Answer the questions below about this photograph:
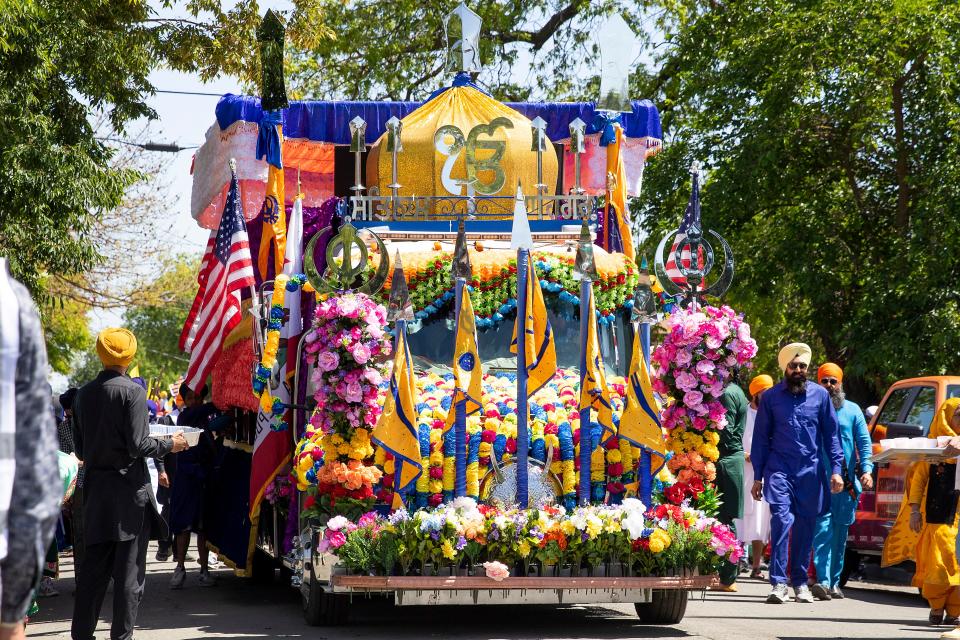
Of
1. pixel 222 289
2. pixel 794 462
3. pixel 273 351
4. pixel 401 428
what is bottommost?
pixel 794 462

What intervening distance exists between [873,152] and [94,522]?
1662 cm

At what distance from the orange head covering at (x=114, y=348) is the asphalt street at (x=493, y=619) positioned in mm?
2302

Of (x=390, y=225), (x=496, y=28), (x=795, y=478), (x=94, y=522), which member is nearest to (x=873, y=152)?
(x=496, y=28)

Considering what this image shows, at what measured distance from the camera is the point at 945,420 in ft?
37.8

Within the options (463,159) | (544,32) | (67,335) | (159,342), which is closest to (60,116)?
(463,159)

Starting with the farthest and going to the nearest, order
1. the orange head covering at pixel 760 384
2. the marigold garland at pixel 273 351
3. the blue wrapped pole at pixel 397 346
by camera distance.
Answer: the orange head covering at pixel 760 384 → the marigold garland at pixel 273 351 → the blue wrapped pole at pixel 397 346

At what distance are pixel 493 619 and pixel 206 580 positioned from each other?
13.7 feet

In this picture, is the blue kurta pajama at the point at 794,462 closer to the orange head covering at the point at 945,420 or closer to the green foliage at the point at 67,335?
the orange head covering at the point at 945,420

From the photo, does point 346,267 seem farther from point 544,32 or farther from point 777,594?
point 544,32

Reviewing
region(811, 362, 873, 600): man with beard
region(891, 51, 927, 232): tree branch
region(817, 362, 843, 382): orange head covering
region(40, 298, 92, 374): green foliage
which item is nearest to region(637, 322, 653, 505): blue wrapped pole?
region(811, 362, 873, 600): man with beard

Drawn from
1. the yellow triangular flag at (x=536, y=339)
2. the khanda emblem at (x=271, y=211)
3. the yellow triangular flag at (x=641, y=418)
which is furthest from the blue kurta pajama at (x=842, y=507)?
Answer: the khanda emblem at (x=271, y=211)

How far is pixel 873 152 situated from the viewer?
74.2ft

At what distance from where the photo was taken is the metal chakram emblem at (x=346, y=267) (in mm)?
10305

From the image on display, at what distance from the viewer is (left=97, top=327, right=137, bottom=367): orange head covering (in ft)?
29.8
